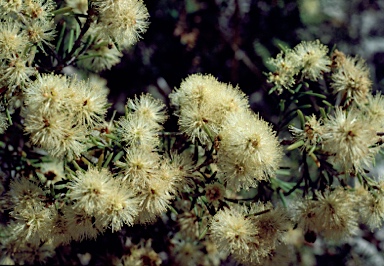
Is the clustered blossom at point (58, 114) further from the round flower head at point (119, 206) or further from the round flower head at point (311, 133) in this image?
the round flower head at point (311, 133)

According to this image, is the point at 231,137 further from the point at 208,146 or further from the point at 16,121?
the point at 16,121

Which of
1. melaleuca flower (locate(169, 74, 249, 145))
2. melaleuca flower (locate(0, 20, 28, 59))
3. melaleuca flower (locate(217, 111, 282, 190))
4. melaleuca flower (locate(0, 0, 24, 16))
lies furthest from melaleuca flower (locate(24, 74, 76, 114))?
melaleuca flower (locate(217, 111, 282, 190))

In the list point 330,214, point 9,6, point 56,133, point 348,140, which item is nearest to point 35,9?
point 9,6

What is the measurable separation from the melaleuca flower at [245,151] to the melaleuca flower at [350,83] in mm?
385

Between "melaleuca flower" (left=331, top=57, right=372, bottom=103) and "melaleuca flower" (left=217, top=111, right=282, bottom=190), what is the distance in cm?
38

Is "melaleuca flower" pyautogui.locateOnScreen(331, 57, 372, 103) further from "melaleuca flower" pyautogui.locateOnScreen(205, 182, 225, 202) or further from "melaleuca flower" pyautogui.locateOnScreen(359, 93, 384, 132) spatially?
"melaleuca flower" pyautogui.locateOnScreen(205, 182, 225, 202)

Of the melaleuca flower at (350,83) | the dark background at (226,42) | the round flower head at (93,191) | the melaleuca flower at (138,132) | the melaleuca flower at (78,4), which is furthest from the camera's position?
the dark background at (226,42)

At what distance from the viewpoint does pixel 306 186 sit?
1947mm

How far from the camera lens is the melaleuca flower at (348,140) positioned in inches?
66.2

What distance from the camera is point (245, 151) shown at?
1711 mm

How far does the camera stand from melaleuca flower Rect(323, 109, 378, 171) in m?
1.68

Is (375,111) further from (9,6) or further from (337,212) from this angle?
(9,6)

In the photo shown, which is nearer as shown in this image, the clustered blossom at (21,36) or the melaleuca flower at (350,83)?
the clustered blossom at (21,36)

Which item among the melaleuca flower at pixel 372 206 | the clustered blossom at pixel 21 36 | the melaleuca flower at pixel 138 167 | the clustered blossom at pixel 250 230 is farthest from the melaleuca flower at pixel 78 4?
the melaleuca flower at pixel 372 206
